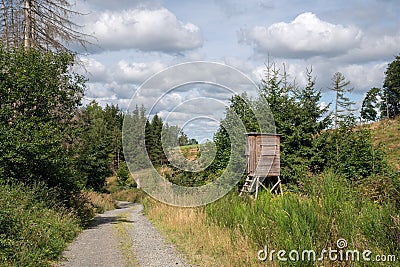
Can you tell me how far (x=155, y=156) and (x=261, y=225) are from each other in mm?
9852

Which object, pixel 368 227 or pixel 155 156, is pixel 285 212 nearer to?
pixel 368 227

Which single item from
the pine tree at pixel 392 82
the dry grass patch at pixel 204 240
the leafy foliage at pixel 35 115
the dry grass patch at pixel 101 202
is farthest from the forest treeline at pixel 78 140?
the pine tree at pixel 392 82

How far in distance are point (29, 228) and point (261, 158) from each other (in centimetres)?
929

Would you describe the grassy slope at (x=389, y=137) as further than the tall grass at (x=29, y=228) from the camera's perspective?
Yes

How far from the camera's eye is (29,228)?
30.9 ft

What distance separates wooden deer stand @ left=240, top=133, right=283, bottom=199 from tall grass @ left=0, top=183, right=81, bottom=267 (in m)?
6.79

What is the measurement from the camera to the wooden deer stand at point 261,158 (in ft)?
52.9

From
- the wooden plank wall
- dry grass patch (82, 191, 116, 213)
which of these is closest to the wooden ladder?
the wooden plank wall

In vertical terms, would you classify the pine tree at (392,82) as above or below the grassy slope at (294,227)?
above

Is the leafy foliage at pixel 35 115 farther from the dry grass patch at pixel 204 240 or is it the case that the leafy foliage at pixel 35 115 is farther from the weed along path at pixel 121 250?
the dry grass patch at pixel 204 240

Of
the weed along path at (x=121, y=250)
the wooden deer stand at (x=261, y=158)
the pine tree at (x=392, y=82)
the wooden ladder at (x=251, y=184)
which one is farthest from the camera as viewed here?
the pine tree at (x=392, y=82)

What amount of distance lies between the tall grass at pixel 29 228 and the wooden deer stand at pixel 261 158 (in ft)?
22.3

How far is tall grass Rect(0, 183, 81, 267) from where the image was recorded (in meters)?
8.13

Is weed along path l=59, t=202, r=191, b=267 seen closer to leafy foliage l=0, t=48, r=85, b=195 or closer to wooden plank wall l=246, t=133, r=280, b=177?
leafy foliage l=0, t=48, r=85, b=195
